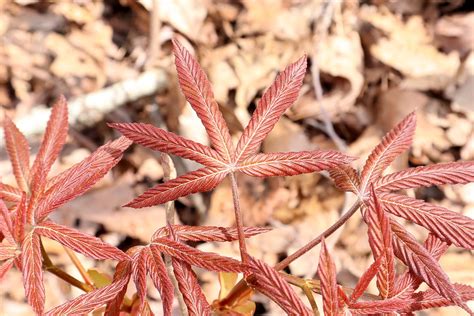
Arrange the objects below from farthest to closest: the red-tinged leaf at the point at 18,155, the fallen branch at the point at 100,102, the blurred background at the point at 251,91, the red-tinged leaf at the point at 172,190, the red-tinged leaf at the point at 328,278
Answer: the fallen branch at the point at 100,102 < the blurred background at the point at 251,91 < the red-tinged leaf at the point at 18,155 < the red-tinged leaf at the point at 172,190 < the red-tinged leaf at the point at 328,278

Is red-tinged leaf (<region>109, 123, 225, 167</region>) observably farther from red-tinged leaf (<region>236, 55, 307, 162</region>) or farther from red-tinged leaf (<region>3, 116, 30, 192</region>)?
red-tinged leaf (<region>3, 116, 30, 192</region>)

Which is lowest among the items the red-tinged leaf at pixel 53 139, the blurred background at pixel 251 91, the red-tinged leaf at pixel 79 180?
the blurred background at pixel 251 91

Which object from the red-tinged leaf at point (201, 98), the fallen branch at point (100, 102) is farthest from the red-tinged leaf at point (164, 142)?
the fallen branch at point (100, 102)

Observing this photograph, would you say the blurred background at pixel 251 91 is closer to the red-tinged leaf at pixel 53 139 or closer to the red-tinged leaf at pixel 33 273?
the red-tinged leaf at pixel 53 139

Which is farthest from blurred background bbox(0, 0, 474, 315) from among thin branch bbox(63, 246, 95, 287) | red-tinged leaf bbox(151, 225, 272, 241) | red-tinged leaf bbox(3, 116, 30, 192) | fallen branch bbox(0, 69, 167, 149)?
red-tinged leaf bbox(151, 225, 272, 241)

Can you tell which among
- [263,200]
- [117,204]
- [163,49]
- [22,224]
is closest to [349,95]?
[263,200]

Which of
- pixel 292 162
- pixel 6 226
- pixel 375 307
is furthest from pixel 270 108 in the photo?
pixel 6 226

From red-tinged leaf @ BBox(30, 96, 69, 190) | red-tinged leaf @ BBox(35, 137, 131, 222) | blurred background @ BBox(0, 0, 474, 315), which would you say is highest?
red-tinged leaf @ BBox(30, 96, 69, 190)
